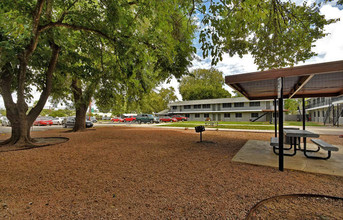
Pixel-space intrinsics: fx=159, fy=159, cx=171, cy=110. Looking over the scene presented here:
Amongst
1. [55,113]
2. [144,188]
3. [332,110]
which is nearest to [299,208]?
[144,188]

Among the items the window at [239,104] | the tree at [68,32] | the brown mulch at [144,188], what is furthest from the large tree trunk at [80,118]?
the window at [239,104]

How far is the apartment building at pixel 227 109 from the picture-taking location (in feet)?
120

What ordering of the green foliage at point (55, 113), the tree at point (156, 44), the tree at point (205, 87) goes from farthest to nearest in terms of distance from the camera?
1. the tree at point (205, 87)
2. the green foliage at point (55, 113)
3. the tree at point (156, 44)

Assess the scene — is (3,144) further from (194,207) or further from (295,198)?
(295,198)

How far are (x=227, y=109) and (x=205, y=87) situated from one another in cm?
1711

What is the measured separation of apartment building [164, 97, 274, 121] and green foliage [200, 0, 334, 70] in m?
26.7

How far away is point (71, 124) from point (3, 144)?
13572 millimetres

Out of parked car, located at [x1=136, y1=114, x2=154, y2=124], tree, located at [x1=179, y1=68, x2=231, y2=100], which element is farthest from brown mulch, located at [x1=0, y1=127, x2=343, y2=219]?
tree, located at [x1=179, y1=68, x2=231, y2=100]

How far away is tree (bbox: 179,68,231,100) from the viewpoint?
181 ft

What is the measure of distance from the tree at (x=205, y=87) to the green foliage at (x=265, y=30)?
44.3m

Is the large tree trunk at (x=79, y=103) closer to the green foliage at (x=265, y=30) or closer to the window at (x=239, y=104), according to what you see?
the green foliage at (x=265, y=30)

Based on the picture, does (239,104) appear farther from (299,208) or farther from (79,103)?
(299,208)

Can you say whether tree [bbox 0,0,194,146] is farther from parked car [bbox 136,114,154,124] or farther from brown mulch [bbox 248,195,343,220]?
parked car [bbox 136,114,154,124]

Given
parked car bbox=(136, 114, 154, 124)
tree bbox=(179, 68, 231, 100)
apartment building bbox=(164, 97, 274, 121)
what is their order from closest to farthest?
parked car bbox=(136, 114, 154, 124) → apartment building bbox=(164, 97, 274, 121) → tree bbox=(179, 68, 231, 100)
